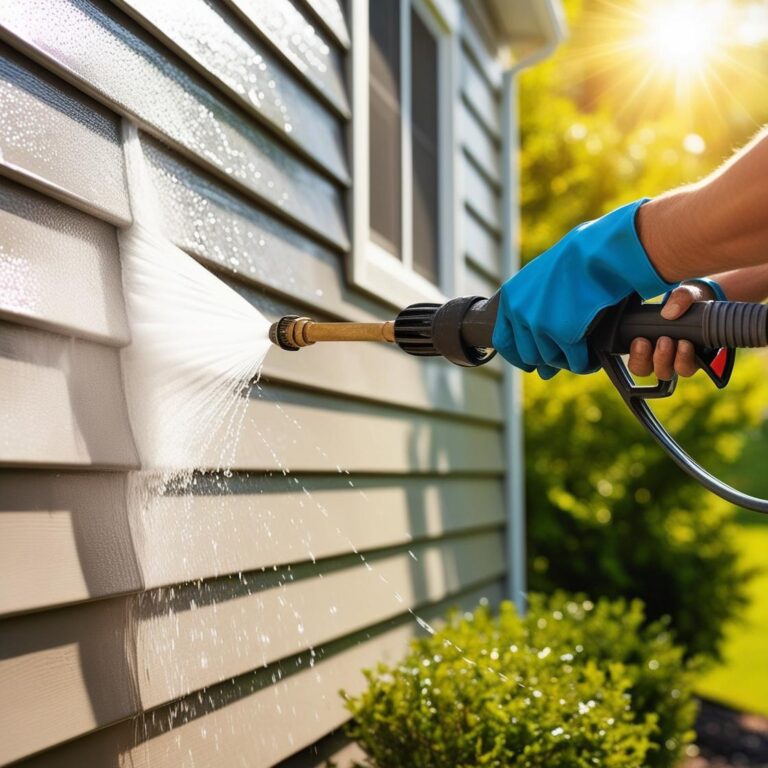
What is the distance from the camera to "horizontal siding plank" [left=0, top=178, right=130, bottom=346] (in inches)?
66.7

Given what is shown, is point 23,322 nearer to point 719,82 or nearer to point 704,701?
point 704,701

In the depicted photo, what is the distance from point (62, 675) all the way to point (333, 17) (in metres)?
2.26

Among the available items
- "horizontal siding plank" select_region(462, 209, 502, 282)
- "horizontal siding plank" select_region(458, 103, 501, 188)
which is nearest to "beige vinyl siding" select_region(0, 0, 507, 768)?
"horizontal siding plank" select_region(462, 209, 502, 282)

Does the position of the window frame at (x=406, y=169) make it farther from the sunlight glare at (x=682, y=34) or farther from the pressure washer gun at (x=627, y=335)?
the sunlight glare at (x=682, y=34)

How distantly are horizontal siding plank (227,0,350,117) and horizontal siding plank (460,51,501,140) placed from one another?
189 centimetres

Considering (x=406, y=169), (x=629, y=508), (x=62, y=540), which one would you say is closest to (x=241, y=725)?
(x=62, y=540)

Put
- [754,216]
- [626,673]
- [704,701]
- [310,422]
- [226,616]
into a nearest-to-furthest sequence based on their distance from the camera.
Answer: [754,216], [226,616], [310,422], [626,673], [704,701]

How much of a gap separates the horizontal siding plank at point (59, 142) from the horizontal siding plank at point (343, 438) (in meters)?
0.65

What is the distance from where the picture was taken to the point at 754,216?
167cm

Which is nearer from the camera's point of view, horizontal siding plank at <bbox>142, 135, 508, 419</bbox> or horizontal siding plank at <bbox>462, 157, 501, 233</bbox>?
horizontal siding plank at <bbox>142, 135, 508, 419</bbox>

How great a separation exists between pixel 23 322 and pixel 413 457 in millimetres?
2475

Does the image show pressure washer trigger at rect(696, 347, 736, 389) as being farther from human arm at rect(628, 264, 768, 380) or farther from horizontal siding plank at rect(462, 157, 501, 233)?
horizontal siding plank at rect(462, 157, 501, 233)

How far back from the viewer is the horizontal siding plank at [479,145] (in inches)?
201

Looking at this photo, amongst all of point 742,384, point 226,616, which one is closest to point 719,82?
point 742,384
